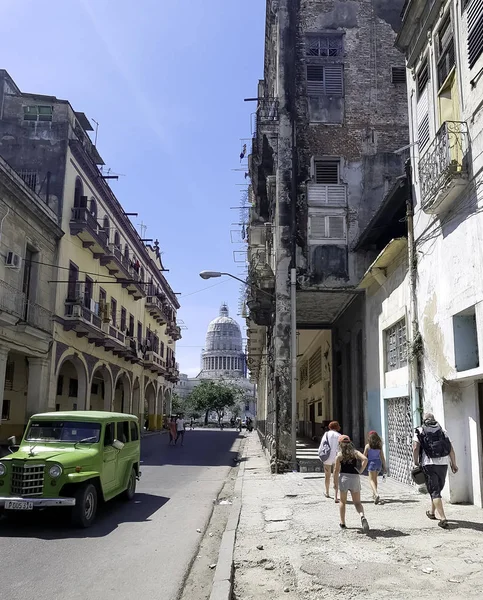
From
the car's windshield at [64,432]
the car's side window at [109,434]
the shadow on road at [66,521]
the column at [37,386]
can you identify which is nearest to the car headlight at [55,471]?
the shadow on road at [66,521]

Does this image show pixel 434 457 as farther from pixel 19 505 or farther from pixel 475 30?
pixel 475 30

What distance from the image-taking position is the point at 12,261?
1945cm

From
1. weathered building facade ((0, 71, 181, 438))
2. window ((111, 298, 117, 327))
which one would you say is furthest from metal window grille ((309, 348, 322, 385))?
window ((111, 298, 117, 327))

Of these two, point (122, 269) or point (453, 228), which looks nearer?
point (453, 228)

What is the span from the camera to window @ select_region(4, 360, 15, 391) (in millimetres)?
23125

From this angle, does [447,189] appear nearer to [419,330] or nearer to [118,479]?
[419,330]

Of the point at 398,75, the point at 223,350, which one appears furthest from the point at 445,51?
the point at 223,350

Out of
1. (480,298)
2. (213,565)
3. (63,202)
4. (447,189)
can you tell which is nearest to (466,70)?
(447,189)

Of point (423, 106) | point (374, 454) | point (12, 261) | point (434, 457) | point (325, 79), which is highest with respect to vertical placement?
point (325, 79)

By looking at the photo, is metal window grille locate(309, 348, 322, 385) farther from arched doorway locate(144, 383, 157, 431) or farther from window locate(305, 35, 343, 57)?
arched doorway locate(144, 383, 157, 431)

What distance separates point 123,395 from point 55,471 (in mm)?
30620

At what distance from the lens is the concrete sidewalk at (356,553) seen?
543 centimetres

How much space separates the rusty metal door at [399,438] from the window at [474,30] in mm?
7036

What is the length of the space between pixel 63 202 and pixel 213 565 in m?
19.9
